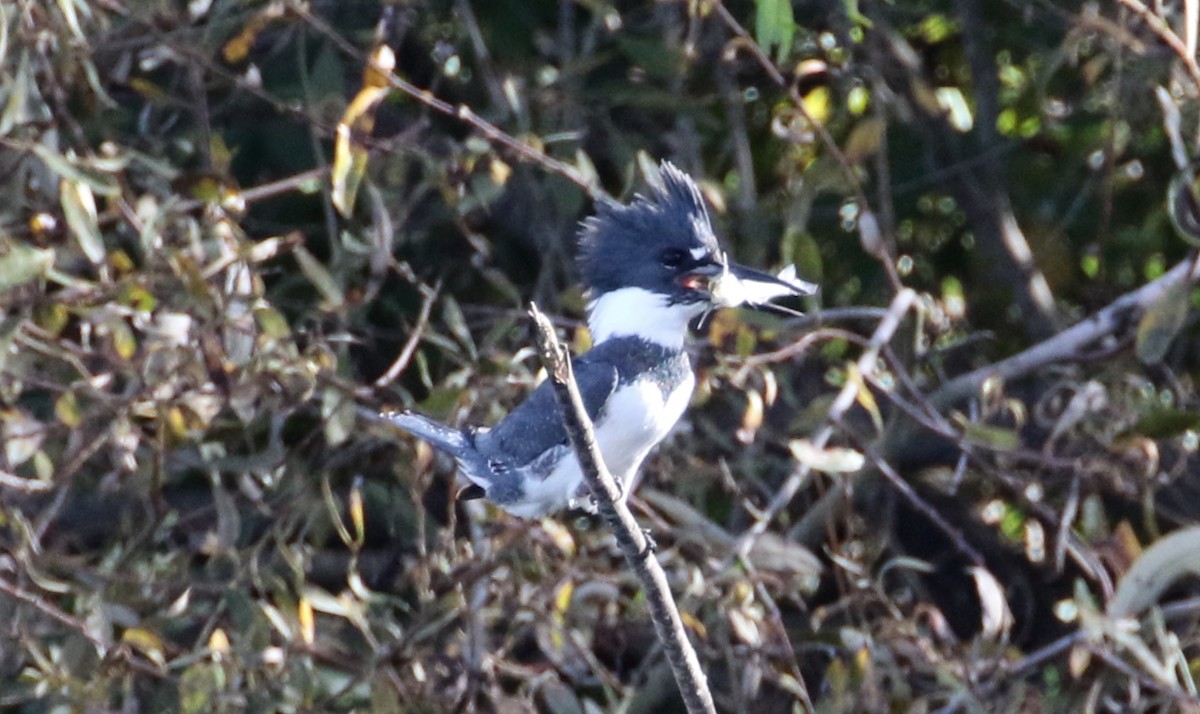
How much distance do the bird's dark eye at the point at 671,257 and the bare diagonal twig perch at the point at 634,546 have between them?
444 millimetres

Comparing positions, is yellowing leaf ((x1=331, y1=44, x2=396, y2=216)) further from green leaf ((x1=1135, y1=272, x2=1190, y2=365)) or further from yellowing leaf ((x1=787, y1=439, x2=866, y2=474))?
green leaf ((x1=1135, y1=272, x2=1190, y2=365))

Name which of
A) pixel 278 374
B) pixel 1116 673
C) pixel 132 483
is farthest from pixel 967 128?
pixel 132 483

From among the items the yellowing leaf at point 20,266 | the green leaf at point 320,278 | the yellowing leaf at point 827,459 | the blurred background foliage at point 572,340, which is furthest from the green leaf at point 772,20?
the yellowing leaf at point 20,266

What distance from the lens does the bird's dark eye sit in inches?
92.1

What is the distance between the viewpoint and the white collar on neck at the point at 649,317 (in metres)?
2.33

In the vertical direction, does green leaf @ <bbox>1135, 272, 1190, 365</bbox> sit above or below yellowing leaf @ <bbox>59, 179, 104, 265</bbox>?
below

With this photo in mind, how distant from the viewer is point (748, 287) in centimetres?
237

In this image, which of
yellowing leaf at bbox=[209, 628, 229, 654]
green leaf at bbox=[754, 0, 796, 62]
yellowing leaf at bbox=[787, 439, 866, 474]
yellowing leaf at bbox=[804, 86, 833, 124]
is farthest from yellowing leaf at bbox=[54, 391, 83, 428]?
yellowing leaf at bbox=[804, 86, 833, 124]

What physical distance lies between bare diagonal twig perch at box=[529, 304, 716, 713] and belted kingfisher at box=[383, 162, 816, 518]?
259mm

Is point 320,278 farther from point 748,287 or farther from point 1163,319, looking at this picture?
point 1163,319

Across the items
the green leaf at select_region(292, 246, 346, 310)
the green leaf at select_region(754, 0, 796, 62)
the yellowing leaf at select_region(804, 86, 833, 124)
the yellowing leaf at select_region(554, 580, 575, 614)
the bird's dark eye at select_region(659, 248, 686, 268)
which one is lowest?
the yellowing leaf at select_region(554, 580, 575, 614)

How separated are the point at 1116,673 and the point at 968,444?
1.26 ft

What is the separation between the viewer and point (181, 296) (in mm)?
2521

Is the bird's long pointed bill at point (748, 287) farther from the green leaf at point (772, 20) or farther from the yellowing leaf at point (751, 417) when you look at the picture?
the green leaf at point (772, 20)
